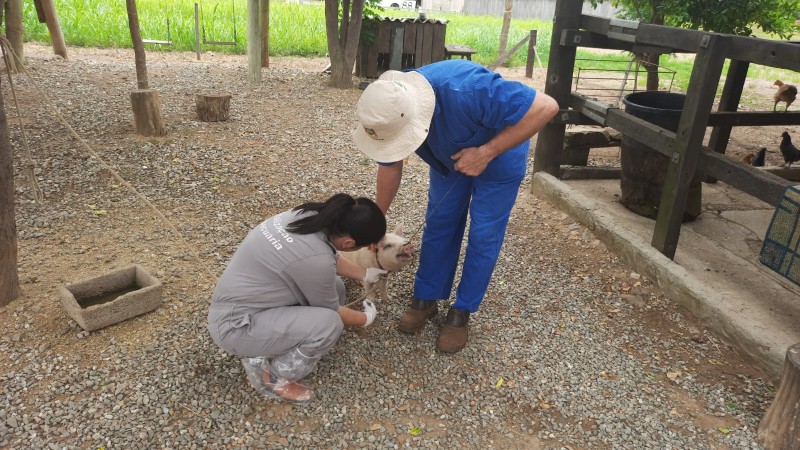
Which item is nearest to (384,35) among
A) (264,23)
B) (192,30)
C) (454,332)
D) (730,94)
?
(264,23)

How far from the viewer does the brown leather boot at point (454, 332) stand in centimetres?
320

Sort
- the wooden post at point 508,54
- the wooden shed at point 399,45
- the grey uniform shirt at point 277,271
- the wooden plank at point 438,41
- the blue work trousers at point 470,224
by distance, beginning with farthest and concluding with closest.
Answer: the wooden post at point 508,54
the wooden plank at point 438,41
the wooden shed at point 399,45
the blue work trousers at point 470,224
the grey uniform shirt at point 277,271

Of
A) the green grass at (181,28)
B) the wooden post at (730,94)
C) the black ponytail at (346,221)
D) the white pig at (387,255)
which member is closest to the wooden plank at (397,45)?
the green grass at (181,28)

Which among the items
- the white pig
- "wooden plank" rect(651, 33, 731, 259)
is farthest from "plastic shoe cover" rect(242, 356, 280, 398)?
"wooden plank" rect(651, 33, 731, 259)

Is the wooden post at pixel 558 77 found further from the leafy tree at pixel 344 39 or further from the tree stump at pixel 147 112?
the leafy tree at pixel 344 39

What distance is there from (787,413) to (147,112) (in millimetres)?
5802

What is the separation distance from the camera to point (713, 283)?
3832 millimetres

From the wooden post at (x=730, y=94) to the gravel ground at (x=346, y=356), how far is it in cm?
194

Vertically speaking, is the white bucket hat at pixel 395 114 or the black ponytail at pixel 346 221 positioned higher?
the white bucket hat at pixel 395 114

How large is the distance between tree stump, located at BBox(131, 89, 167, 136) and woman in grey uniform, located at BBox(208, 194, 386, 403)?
3.87m

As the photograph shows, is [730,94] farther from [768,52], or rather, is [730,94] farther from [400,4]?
[400,4]

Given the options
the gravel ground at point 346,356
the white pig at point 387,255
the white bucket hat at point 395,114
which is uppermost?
the white bucket hat at point 395,114

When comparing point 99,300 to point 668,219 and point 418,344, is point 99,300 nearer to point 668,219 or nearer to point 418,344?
point 418,344

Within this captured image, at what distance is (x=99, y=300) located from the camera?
3326mm
